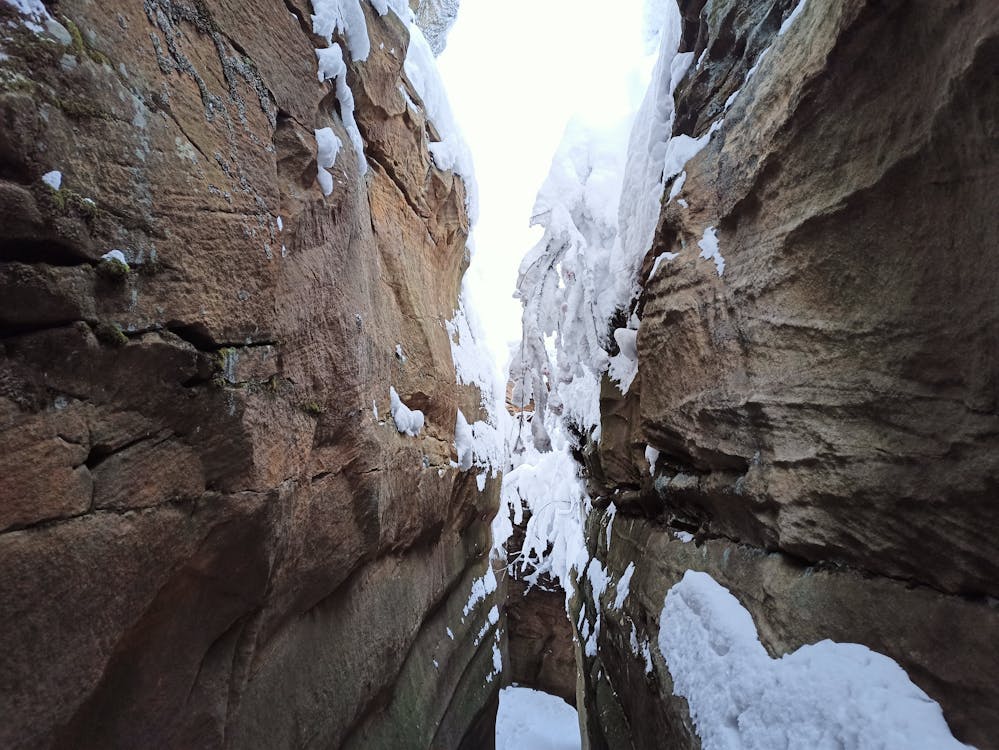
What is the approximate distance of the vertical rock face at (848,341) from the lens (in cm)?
186

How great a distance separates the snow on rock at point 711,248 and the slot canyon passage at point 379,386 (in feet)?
0.12

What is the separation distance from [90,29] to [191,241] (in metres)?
0.74

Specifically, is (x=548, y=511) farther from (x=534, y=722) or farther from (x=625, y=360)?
(x=625, y=360)

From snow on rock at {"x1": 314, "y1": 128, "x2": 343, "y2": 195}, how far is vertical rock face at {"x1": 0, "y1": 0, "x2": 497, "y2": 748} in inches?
2.9

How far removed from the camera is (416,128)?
5.04m

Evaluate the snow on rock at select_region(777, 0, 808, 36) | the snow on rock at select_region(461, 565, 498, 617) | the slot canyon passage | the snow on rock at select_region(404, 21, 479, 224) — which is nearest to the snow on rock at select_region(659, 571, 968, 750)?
the slot canyon passage

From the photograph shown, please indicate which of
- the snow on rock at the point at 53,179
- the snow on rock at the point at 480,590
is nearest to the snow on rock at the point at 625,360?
the snow on rock at the point at 480,590

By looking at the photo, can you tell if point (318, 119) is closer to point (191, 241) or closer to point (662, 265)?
point (191, 241)

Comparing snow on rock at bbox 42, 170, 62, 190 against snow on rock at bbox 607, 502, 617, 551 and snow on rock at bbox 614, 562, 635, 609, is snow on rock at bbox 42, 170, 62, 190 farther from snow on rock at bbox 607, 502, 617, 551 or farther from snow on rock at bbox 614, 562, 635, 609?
snow on rock at bbox 607, 502, 617, 551

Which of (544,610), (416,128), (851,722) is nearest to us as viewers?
(851,722)

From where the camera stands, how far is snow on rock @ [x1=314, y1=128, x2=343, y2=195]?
303 centimetres

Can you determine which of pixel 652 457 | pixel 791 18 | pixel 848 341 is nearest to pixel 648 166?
pixel 791 18

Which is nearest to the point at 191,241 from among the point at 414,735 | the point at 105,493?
the point at 105,493

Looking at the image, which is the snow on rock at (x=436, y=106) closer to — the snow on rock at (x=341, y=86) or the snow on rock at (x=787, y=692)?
the snow on rock at (x=341, y=86)
